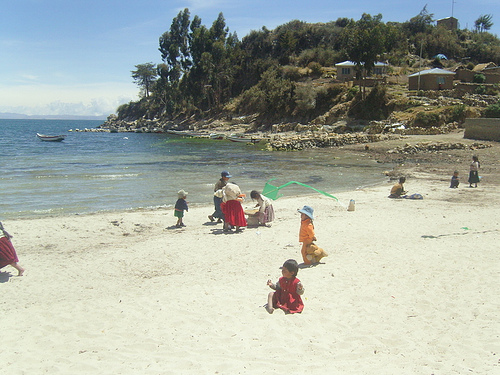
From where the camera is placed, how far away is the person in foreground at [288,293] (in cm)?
583

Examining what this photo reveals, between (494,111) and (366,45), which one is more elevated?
(366,45)

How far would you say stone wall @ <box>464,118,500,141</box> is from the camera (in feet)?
99.1

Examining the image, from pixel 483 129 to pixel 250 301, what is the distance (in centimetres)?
3164

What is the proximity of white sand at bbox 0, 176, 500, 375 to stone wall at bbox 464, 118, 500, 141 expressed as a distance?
23.2 meters

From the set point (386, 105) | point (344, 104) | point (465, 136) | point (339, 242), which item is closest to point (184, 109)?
point (344, 104)

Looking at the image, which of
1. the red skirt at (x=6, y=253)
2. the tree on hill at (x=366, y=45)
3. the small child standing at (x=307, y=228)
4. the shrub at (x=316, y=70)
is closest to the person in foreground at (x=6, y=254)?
the red skirt at (x=6, y=253)

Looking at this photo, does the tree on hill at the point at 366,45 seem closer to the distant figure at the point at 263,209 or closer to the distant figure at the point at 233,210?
the distant figure at the point at 263,209

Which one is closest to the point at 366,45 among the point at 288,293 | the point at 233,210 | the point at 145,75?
the point at 233,210

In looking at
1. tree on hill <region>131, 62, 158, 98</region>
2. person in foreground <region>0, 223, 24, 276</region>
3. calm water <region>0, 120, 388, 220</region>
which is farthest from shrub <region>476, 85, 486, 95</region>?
tree on hill <region>131, 62, 158, 98</region>

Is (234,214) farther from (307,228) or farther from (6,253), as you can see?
(6,253)

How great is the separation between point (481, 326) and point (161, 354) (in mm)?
4140

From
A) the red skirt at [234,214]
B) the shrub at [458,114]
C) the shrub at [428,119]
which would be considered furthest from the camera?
the shrub at [428,119]

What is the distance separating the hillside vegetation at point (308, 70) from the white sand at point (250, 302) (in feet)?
113

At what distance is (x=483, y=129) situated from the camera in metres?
31.1
